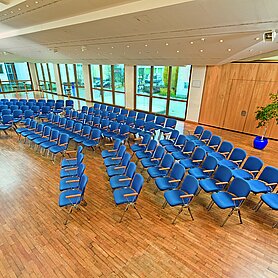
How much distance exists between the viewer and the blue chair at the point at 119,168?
179 inches

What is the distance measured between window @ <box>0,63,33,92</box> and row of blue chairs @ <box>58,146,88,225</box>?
1774 cm

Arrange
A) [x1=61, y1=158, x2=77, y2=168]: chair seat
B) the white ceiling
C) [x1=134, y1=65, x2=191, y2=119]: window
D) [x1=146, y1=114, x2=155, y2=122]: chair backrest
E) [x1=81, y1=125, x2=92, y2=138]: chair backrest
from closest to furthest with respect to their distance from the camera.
→ the white ceiling, [x1=61, y1=158, x2=77, y2=168]: chair seat, [x1=81, y1=125, x2=92, y2=138]: chair backrest, [x1=146, y1=114, x2=155, y2=122]: chair backrest, [x1=134, y1=65, x2=191, y2=119]: window

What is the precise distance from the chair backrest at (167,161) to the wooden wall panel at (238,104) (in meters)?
5.76

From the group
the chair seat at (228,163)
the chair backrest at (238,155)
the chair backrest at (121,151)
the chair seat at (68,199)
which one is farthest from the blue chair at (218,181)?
the chair seat at (68,199)

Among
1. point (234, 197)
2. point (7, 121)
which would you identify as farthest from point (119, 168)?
point (7, 121)

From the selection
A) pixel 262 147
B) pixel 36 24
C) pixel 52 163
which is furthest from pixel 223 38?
pixel 36 24

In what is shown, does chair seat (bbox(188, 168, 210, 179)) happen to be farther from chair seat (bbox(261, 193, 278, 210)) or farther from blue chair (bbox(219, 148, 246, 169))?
chair seat (bbox(261, 193, 278, 210))

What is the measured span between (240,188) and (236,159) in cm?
162

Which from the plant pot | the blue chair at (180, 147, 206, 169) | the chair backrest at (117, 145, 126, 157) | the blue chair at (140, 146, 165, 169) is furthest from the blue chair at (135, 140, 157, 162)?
the plant pot

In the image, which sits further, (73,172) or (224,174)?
(73,172)

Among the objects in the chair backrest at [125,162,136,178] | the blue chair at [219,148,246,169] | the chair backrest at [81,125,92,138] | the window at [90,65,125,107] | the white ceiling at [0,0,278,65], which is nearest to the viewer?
the white ceiling at [0,0,278,65]

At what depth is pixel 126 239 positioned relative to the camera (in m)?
3.40

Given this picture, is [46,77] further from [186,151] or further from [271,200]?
[271,200]

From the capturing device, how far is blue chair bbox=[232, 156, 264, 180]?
14.5 ft
